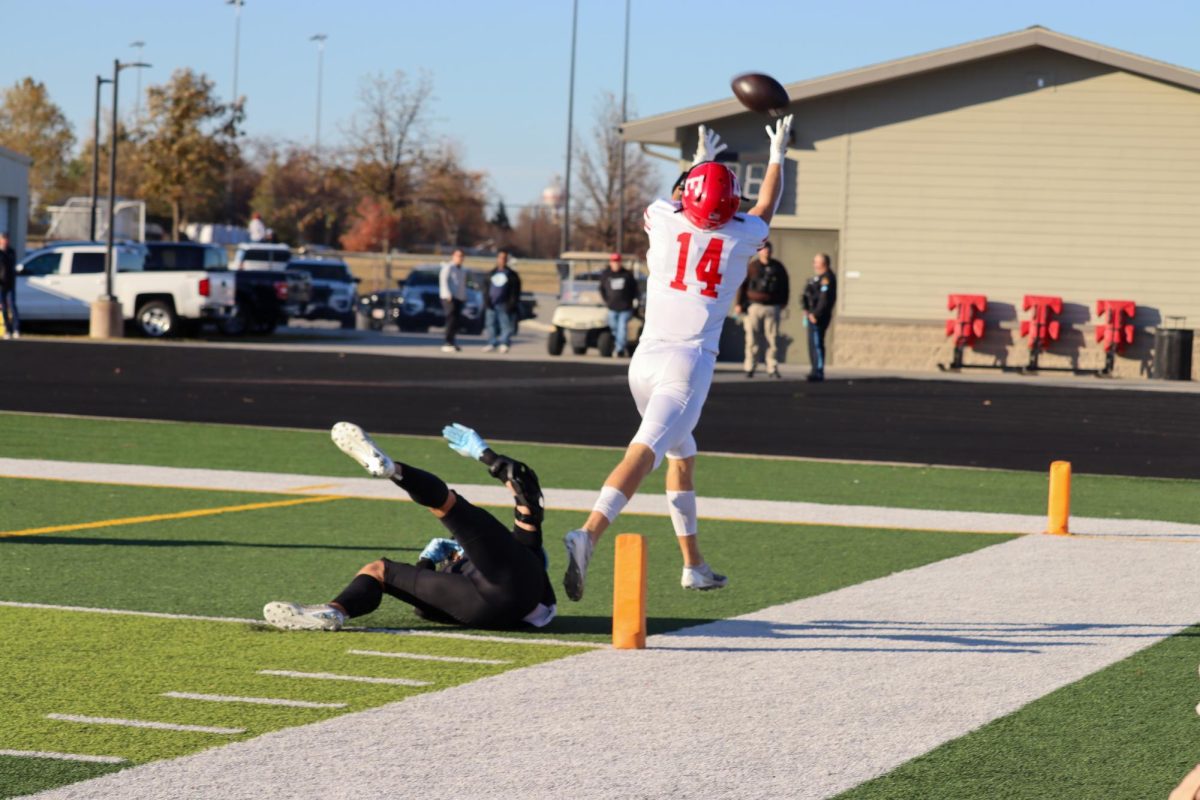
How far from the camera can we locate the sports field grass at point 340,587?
5.70 metres

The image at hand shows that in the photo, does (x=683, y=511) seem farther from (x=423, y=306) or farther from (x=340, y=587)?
(x=423, y=306)

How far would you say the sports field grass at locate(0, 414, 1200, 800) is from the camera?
18.7ft

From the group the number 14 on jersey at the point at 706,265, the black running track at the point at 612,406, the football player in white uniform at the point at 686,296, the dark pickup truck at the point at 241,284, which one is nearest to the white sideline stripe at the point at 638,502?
the football player in white uniform at the point at 686,296

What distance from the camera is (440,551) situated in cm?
795

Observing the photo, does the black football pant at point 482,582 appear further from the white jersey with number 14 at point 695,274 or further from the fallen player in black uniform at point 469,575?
the white jersey with number 14 at point 695,274

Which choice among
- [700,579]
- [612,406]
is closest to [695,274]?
[700,579]

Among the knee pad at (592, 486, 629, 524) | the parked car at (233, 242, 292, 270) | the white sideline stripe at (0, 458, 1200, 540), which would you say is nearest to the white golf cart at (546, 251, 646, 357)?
the parked car at (233, 242, 292, 270)

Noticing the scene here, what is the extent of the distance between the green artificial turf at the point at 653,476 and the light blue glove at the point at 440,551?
579 cm

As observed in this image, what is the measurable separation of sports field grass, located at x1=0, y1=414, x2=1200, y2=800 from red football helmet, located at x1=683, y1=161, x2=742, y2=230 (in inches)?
73.4

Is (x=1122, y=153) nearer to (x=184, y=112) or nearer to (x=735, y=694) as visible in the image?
(x=735, y=694)

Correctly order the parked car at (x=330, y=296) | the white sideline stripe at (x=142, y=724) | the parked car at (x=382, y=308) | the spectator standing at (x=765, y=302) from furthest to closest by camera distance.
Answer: the parked car at (x=330, y=296) → the parked car at (x=382, y=308) → the spectator standing at (x=765, y=302) → the white sideline stripe at (x=142, y=724)

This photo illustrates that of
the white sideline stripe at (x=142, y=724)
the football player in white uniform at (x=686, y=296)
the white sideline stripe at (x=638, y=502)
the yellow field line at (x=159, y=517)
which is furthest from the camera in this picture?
the white sideline stripe at (x=638, y=502)

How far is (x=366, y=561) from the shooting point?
31.8ft

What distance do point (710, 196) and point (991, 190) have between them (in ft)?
78.8
